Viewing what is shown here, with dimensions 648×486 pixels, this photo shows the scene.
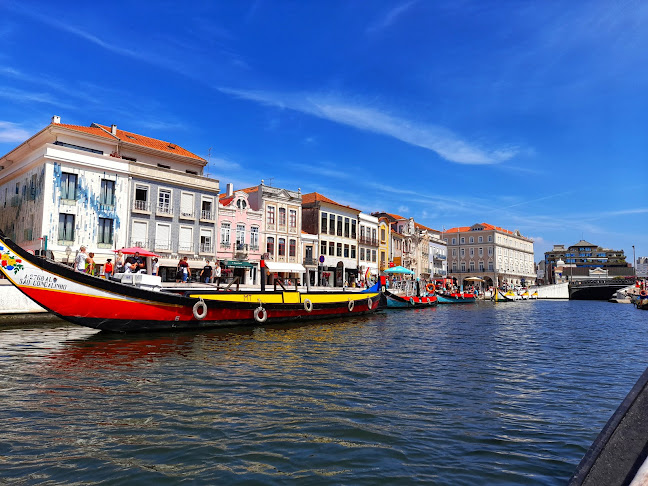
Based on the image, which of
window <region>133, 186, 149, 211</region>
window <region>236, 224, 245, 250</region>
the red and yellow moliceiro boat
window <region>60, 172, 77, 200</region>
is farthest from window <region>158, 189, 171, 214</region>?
the red and yellow moliceiro boat

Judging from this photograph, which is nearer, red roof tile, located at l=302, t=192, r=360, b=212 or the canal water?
the canal water

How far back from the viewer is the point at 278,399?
313 inches

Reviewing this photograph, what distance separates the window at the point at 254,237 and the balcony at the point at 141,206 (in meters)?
10.5

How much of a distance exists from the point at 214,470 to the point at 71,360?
8.24 metres

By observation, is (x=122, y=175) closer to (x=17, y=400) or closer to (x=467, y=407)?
(x=17, y=400)

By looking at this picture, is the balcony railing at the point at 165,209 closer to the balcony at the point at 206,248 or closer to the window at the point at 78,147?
the balcony at the point at 206,248

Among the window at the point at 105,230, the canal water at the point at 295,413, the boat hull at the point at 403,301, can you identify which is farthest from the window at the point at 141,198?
the canal water at the point at 295,413

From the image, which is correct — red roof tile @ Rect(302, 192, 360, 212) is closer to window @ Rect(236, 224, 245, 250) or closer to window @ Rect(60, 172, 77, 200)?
window @ Rect(236, 224, 245, 250)

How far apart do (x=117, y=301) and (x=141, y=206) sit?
70.9ft

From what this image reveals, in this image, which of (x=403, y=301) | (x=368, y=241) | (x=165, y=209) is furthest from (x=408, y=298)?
(x=165, y=209)

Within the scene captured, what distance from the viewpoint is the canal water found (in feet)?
16.9

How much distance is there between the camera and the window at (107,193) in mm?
33656

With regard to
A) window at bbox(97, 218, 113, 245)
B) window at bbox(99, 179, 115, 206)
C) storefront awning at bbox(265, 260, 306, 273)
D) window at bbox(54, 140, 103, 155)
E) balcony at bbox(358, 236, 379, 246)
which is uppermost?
window at bbox(54, 140, 103, 155)

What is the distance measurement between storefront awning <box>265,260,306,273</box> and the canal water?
29129 millimetres
